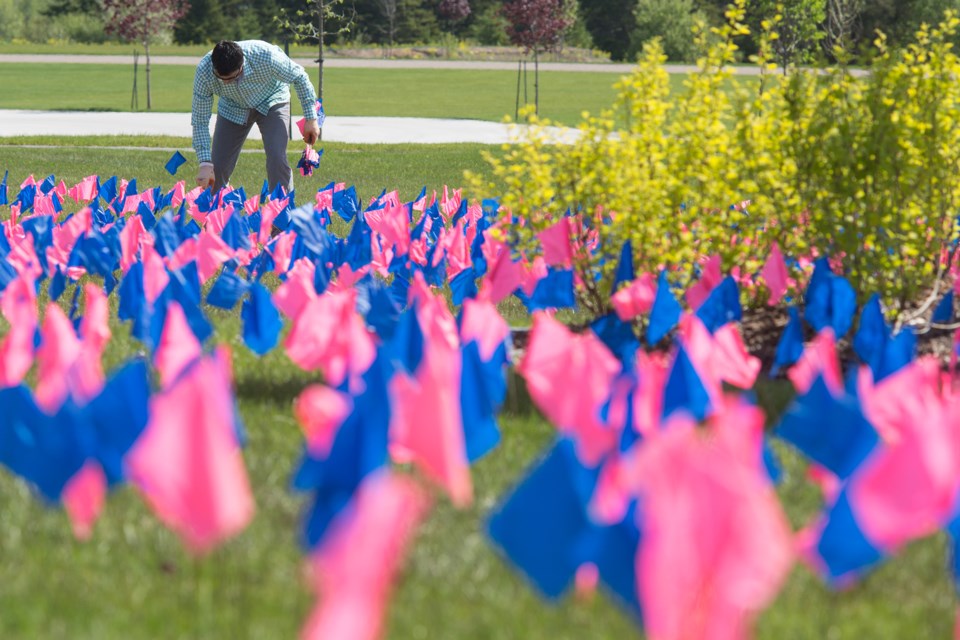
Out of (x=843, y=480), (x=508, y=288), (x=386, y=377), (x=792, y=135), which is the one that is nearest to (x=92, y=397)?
(x=386, y=377)

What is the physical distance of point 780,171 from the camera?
5066mm

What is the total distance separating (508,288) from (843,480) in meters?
2.56

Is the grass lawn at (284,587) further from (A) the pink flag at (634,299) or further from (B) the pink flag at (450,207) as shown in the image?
(B) the pink flag at (450,207)

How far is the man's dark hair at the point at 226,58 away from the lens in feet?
25.7

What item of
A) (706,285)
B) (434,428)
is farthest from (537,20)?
(434,428)

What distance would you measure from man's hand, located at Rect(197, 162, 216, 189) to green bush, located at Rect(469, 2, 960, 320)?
325cm

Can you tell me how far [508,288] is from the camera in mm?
4926

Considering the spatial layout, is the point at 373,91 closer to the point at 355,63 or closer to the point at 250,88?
the point at 355,63

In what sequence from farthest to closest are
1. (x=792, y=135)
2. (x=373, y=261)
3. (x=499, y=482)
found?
1. (x=373, y=261)
2. (x=792, y=135)
3. (x=499, y=482)

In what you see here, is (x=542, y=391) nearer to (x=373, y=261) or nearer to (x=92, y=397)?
(x=92, y=397)

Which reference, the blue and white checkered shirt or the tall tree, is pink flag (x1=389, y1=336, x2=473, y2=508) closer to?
the blue and white checkered shirt

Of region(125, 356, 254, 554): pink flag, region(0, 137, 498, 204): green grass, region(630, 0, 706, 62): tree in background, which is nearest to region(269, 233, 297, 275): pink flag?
region(125, 356, 254, 554): pink flag

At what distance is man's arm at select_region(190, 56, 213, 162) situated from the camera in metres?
8.23

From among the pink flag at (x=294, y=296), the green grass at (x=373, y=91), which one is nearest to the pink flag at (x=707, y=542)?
Answer: the pink flag at (x=294, y=296)
